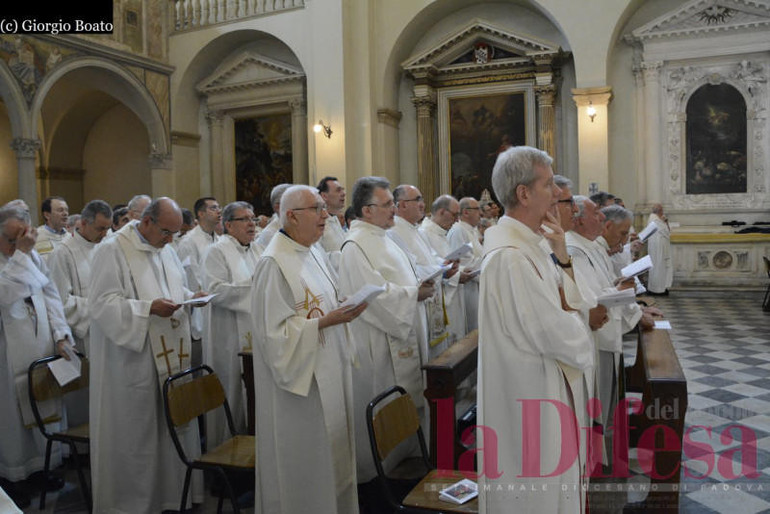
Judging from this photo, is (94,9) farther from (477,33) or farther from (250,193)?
(477,33)

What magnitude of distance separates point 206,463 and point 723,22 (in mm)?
12842

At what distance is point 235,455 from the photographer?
3.48 m

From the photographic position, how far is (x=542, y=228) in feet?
8.63

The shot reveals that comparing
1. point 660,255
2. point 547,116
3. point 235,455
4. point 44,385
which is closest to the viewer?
point 235,455

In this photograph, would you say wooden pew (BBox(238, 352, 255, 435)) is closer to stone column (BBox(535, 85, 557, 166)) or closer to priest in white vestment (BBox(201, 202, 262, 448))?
priest in white vestment (BBox(201, 202, 262, 448))

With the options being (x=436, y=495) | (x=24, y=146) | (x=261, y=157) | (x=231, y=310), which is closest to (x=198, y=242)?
(x=231, y=310)

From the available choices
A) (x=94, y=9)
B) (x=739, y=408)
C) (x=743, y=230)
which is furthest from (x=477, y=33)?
(x=739, y=408)

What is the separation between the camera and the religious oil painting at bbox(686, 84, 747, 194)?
12.6 m

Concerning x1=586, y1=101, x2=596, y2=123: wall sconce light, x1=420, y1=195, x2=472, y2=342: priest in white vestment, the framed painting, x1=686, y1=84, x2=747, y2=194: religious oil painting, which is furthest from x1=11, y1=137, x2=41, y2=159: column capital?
x1=686, y1=84, x2=747, y2=194: religious oil painting

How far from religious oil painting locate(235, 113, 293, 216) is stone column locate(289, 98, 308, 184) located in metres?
0.40

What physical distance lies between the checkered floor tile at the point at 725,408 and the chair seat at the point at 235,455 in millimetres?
2515

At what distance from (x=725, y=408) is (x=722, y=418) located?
0.27 m

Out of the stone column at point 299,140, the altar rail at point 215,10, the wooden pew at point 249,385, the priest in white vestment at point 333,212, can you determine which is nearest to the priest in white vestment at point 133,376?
the wooden pew at point 249,385

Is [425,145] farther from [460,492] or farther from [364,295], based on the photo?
[460,492]
